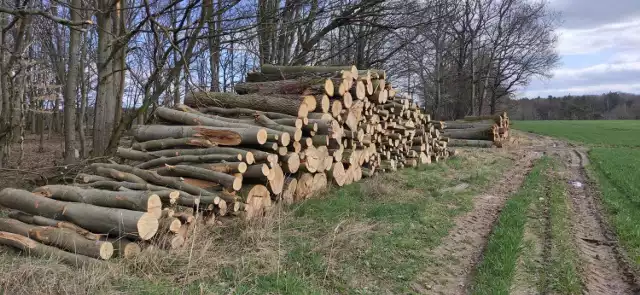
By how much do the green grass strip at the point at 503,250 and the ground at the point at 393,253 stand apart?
2 cm

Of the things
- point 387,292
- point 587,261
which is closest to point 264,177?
point 387,292

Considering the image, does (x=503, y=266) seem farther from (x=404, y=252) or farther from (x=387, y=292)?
(x=387, y=292)

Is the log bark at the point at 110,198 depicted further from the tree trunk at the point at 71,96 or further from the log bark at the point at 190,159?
the tree trunk at the point at 71,96

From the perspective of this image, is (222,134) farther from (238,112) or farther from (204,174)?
(238,112)

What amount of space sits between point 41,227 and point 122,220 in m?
0.80

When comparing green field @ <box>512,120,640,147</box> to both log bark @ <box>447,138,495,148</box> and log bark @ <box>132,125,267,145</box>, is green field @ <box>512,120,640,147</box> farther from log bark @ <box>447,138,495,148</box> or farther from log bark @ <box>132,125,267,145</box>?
log bark @ <box>132,125,267,145</box>

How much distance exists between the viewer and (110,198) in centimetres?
453

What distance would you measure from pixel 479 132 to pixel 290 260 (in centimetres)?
1723

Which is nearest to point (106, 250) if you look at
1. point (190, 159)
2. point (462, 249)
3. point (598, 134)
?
point (190, 159)

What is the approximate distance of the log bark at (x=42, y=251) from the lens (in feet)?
12.3

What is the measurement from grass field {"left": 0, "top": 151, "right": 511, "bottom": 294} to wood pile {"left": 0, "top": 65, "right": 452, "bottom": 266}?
11.4 inches

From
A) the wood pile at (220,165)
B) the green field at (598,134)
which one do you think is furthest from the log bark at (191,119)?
the green field at (598,134)

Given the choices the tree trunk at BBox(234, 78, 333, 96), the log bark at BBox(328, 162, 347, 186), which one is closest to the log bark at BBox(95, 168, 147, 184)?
the tree trunk at BBox(234, 78, 333, 96)

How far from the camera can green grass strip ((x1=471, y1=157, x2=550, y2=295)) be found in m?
4.02
